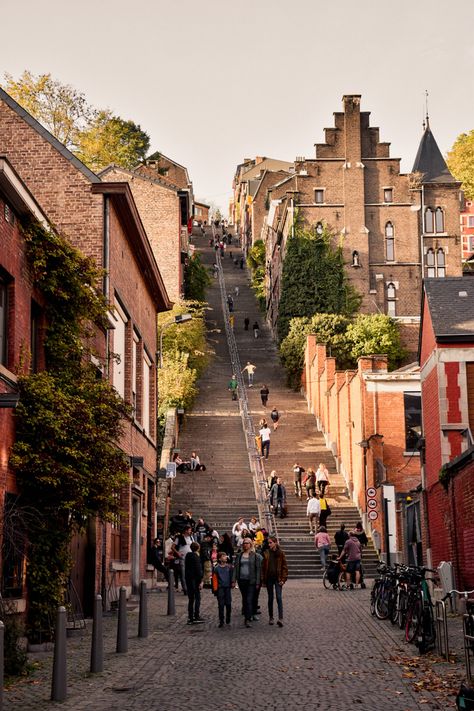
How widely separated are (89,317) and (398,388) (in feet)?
68.1

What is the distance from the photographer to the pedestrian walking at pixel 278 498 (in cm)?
3581

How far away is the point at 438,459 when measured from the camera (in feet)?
78.4

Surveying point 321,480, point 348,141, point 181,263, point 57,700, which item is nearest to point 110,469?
point 57,700

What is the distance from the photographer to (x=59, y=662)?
10.4 m

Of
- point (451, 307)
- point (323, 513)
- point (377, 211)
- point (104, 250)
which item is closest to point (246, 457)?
point (323, 513)

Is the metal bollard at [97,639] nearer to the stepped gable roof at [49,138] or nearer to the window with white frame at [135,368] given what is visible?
the stepped gable roof at [49,138]

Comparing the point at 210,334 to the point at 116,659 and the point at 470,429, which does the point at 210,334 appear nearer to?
the point at 470,429

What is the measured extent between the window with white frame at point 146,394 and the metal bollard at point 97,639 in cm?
1831

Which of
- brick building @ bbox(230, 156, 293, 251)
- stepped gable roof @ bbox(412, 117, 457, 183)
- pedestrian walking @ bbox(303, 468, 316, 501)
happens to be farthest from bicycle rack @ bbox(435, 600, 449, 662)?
brick building @ bbox(230, 156, 293, 251)

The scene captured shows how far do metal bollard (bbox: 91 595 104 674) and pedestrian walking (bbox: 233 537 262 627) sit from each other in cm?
610

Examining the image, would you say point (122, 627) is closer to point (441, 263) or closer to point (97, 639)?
point (97, 639)

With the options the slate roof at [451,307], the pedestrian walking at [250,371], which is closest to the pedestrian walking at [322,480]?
the slate roof at [451,307]

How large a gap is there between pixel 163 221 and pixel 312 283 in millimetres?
10304

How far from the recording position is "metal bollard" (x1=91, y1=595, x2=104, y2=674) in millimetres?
12102
